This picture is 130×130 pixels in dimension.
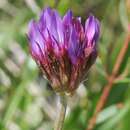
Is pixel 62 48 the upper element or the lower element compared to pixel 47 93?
lower

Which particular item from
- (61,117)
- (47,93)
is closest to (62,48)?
(61,117)

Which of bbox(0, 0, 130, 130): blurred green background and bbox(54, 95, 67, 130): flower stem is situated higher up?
bbox(0, 0, 130, 130): blurred green background

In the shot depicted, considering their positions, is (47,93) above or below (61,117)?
above

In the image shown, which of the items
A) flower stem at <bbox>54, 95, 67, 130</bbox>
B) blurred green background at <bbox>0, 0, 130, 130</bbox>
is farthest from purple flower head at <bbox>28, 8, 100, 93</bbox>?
blurred green background at <bbox>0, 0, 130, 130</bbox>

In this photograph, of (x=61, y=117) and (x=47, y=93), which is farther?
(x=47, y=93)

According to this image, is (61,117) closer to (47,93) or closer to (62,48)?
(62,48)

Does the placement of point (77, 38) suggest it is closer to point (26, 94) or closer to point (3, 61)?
point (26, 94)

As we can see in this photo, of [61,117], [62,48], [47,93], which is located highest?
[47,93]

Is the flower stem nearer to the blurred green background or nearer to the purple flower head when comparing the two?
the purple flower head

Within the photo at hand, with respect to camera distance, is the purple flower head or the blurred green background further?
the blurred green background

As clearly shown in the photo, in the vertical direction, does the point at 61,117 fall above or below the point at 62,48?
below
